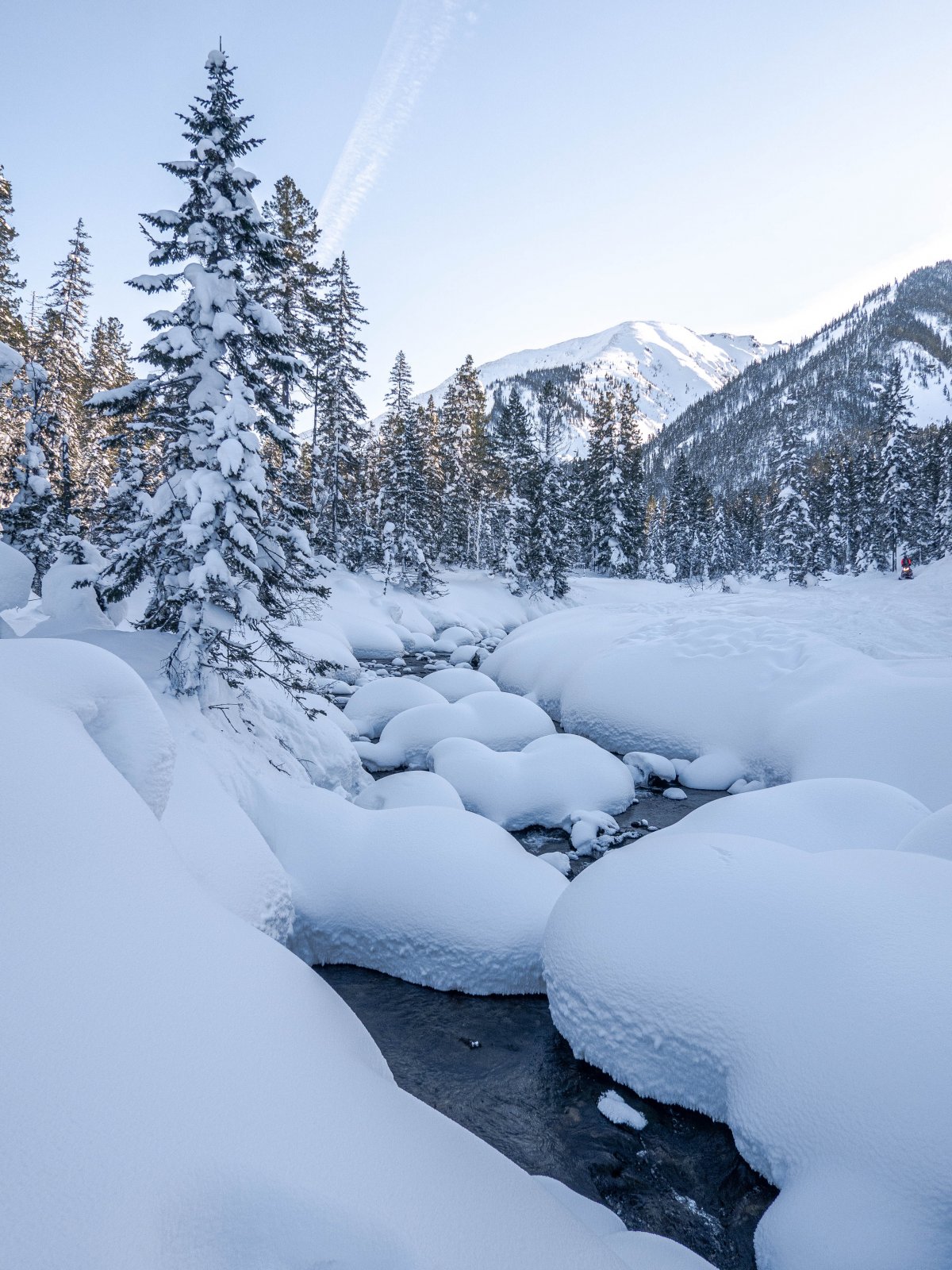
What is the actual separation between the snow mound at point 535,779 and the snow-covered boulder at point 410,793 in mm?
578

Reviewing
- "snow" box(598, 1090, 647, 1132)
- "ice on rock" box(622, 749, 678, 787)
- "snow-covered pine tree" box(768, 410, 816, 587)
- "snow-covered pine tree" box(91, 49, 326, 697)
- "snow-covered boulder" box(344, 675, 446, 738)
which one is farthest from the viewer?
"snow-covered pine tree" box(768, 410, 816, 587)

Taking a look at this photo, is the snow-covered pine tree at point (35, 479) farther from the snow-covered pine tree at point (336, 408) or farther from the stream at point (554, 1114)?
the stream at point (554, 1114)

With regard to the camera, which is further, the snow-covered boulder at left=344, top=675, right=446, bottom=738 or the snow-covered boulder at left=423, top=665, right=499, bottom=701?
the snow-covered boulder at left=423, top=665, right=499, bottom=701

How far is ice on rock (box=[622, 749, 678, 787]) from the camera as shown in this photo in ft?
36.0

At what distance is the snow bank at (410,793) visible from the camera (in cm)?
839

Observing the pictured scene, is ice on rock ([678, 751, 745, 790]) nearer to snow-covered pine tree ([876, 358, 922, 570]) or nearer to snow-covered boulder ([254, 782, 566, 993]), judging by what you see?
snow-covered boulder ([254, 782, 566, 993])

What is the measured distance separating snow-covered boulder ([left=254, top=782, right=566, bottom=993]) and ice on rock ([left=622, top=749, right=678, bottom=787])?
466cm

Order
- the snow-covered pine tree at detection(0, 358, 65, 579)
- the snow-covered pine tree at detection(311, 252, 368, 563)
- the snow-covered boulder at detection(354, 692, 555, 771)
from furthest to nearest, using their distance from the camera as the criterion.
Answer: the snow-covered pine tree at detection(311, 252, 368, 563), the snow-covered pine tree at detection(0, 358, 65, 579), the snow-covered boulder at detection(354, 692, 555, 771)

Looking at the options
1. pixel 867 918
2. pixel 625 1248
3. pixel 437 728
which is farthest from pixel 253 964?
pixel 437 728

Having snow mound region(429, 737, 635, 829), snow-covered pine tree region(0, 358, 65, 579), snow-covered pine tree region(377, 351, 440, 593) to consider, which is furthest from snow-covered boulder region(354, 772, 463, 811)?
snow-covered pine tree region(377, 351, 440, 593)

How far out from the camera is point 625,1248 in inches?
130

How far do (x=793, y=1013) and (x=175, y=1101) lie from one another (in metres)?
3.63

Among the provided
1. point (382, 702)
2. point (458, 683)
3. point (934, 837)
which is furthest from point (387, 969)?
point (458, 683)

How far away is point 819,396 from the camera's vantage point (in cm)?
15575
